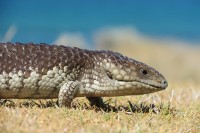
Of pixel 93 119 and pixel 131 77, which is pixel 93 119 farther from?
pixel 131 77

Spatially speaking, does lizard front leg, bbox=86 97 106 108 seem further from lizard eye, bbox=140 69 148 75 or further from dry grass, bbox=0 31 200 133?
lizard eye, bbox=140 69 148 75

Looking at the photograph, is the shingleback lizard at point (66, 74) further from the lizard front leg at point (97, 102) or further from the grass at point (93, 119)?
the grass at point (93, 119)

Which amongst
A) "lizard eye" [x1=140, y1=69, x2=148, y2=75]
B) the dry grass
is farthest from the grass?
"lizard eye" [x1=140, y1=69, x2=148, y2=75]

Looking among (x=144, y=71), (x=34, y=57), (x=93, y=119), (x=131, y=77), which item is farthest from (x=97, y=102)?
(x=93, y=119)

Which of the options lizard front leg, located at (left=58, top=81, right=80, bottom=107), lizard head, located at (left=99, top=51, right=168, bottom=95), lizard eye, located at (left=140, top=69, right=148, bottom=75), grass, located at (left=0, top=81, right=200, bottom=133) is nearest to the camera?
grass, located at (left=0, top=81, right=200, bottom=133)

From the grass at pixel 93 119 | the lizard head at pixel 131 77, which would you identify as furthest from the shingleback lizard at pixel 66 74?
the grass at pixel 93 119

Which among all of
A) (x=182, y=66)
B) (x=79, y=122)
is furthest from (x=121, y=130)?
(x=182, y=66)
